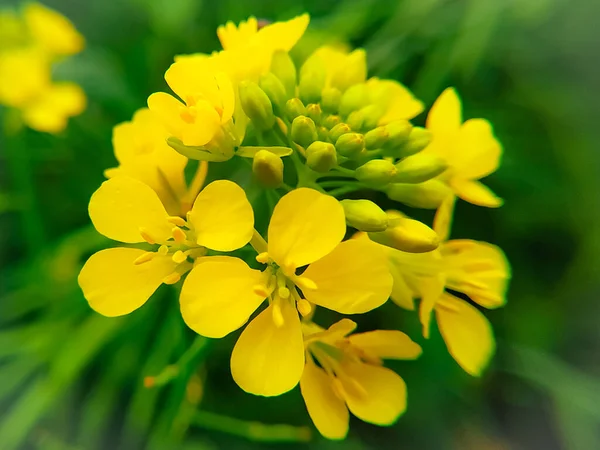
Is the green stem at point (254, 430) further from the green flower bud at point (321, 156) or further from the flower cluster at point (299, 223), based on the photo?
the green flower bud at point (321, 156)

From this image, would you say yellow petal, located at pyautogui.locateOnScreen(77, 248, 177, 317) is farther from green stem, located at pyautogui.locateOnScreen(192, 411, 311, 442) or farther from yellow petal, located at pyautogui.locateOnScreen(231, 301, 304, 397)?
green stem, located at pyautogui.locateOnScreen(192, 411, 311, 442)

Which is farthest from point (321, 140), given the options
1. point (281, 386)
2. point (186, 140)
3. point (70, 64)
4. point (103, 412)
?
point (103, 412)

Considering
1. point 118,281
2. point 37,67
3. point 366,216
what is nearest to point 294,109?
point 366,216

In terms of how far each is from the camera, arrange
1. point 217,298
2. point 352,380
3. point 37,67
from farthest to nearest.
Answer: point 37,67, point 352,380, point 217,298

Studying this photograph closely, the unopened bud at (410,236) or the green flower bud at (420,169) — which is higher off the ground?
the green flower bud at (420,169)

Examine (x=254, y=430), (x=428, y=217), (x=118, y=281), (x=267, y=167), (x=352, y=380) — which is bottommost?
(x=254, y=430)

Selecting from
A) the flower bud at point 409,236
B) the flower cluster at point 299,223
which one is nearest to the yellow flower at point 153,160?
the flower cluster at point 299,223

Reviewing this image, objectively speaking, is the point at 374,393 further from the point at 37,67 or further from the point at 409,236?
the point at 37,67
